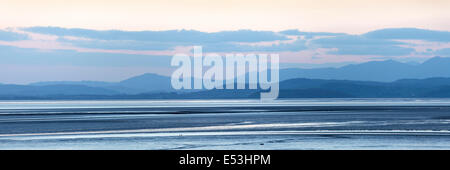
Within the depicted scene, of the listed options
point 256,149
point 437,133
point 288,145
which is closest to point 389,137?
point 437,133

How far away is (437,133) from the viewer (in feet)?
138
